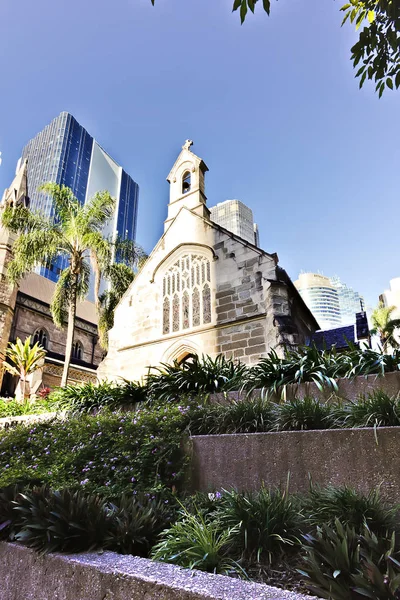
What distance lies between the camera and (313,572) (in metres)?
1.90

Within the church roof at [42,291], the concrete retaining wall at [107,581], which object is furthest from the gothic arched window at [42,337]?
the concrete retaining wall at [107,581]

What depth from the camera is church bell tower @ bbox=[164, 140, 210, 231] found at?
14594mm

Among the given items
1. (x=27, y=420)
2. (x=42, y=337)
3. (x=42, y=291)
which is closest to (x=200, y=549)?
(x=27, y=420)

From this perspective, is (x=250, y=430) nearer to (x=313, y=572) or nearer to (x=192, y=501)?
(x=192, y=501)

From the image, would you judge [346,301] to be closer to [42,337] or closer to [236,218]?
[236,218]

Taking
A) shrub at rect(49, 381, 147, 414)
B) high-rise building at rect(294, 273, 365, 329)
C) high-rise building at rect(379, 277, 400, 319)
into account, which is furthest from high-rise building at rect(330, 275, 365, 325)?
shrub at rect(49, 381, 147, 414)

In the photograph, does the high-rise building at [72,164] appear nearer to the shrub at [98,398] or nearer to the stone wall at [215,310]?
the stone wall at [215,310]

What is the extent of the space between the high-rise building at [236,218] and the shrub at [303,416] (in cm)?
4073

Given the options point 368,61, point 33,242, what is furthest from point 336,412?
point 33,242

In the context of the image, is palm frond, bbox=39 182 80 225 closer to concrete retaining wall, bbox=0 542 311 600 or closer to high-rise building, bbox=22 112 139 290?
concrete retaining wall, bbox=0 542 311 600

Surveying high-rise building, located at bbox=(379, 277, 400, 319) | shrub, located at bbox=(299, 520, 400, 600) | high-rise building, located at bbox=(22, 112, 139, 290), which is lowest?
shrub, located at bbox=(299, 520, 400, 600)

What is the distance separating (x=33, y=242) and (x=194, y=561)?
51.3 feet

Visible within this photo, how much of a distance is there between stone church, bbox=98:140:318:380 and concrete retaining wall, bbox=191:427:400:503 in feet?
18.7

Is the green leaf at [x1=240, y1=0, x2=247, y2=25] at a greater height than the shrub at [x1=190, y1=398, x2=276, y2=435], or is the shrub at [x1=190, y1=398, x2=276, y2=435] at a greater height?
the green leaf at [x1=240, y1=0, x2=247, y2=25]
